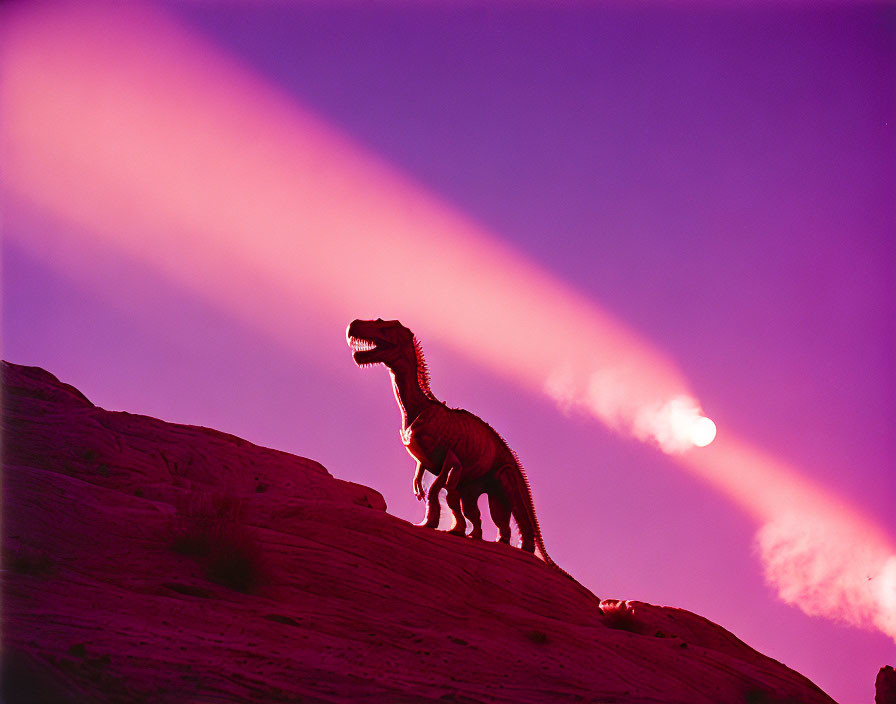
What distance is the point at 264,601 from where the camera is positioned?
534 inches

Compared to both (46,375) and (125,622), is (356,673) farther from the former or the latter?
(46,375)

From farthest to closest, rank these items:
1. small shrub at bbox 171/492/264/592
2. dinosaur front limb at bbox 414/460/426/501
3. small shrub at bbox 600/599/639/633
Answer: dinosaur front limb at bbox 414/460/426/501
small shrub at bbox 600/599/639/633
small shrub at bbox 171/492/264/592

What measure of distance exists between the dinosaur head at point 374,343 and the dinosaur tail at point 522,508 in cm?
309

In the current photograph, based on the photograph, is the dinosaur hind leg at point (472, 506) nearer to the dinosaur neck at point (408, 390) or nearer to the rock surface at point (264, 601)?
the rock surface at point (264, 601)

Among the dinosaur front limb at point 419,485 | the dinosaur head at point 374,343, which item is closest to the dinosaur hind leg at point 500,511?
the dinosaur front limb at point 419,485

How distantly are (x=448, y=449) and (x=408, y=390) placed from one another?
1.33 m

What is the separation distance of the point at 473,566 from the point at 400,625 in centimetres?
263

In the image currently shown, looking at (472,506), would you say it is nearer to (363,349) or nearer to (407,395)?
(407,395)

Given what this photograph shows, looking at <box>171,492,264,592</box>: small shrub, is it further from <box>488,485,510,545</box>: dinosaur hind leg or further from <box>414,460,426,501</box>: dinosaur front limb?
<box>488,485,510,545</box>: dinosaur hind leg

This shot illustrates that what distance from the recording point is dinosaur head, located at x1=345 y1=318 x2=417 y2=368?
59.6 feet

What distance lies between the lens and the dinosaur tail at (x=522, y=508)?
743 inches

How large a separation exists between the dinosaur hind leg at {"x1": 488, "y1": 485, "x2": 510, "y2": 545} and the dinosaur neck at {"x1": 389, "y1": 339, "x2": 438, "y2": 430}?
2212 mm

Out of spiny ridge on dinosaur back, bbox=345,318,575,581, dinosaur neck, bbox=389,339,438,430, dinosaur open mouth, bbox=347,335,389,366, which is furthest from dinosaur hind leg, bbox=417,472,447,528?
dinosaur open mouth, bbox=347,335,389,366

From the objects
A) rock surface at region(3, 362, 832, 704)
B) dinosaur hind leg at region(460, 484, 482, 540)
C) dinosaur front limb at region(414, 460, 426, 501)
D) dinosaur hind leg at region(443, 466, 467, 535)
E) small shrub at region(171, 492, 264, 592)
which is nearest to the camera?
A: rock surface at region(3, 362, 832, 704)
